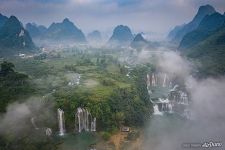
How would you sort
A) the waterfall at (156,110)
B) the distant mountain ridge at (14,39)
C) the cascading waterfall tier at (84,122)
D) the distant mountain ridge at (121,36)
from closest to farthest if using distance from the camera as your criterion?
the cascading waterfall tier at (84,122), the waterfall at (156,110), the distant mountain ridge at (14,39), the distant mountain ridge at (121,36)

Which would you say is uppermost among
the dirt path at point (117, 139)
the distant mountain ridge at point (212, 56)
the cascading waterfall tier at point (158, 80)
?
the distant mountain ridge at point (212, 56)

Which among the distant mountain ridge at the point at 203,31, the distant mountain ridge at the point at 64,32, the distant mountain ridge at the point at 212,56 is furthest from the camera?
the distant mountain ridge at the point at 64,32

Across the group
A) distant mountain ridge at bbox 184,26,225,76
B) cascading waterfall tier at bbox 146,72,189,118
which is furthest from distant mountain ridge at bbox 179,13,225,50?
cascading waterfall tier at bbox 146,72,189,118

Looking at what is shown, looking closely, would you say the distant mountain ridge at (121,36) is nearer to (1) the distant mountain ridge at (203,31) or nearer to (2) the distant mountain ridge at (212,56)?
(1) the distant mountain ridge at (203,31)

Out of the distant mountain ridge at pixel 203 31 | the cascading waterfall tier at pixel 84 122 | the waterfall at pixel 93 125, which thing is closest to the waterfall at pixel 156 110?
the waterfall at pixel 93 125

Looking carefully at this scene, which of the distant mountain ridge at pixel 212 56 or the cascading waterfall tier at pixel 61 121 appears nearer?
the cascading waterfall tier at pixel 61 121

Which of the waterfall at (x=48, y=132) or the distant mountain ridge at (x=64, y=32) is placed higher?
the distant mountain ridge at (x=64, y=32)

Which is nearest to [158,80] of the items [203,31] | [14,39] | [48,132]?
[48,132]

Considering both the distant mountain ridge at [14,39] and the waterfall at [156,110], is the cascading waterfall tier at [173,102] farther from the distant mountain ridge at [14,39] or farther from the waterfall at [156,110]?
the distant mountain ridge at [14,39]
